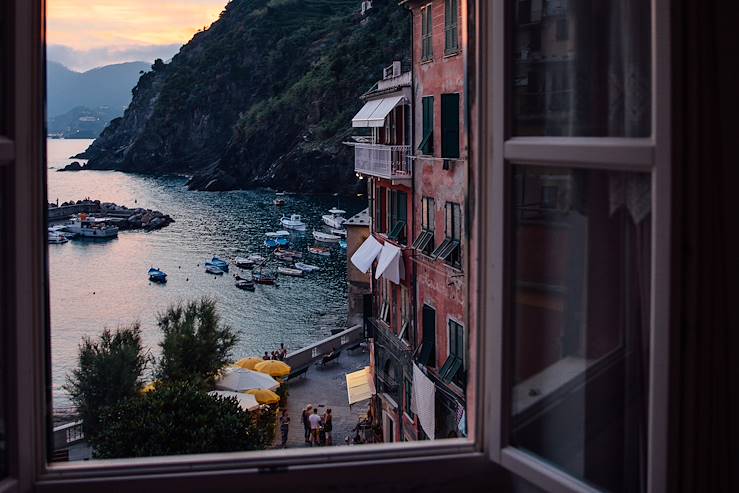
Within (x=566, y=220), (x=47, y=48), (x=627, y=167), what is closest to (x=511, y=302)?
(x=566, y=220)

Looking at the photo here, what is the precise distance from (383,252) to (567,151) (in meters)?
8.44

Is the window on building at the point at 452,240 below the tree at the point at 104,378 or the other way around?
the other way around

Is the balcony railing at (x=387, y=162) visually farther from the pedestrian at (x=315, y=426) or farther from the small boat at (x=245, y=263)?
the small boat at (x=245, y=263)

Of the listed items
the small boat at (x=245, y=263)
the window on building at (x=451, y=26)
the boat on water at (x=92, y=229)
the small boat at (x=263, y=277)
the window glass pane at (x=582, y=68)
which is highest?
the window on building at (x=451, y=26)

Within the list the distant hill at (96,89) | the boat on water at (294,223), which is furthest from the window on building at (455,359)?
the distant hill at (96,89)

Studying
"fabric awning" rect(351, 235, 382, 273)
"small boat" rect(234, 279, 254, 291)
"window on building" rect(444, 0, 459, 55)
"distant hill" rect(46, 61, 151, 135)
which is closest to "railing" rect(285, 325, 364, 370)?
"fabric awning" rect(351, 235, 382, 273)

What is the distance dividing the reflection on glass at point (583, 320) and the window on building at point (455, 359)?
6361 millimetres

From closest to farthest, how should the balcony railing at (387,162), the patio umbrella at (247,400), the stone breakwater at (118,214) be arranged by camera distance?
the balcony railing at (387,162)
the patio umbrella at (247,400)
the stone breakwater at (118,214)

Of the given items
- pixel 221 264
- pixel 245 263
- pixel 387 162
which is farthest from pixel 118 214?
pixel 387 162

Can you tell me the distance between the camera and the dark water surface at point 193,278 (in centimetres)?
2100

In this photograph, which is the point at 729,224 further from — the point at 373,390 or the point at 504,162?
the point at 373,390

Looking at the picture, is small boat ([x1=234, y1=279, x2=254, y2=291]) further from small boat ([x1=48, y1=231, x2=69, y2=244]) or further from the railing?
small boat ([x1=48, y1=231, x2=69, y2=244])

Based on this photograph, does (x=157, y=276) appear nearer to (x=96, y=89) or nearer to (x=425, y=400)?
(x=425, y=400)

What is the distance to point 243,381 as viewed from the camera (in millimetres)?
11109
